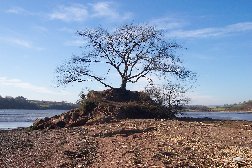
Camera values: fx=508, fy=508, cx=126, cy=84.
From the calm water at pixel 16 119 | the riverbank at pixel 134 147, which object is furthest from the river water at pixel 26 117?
the riverbank at pixel 134 147

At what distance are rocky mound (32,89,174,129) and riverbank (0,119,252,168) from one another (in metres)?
4.34

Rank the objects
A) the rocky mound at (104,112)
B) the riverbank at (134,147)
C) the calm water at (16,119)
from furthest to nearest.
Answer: the calm water at (16,119) → the rocky mound at (104,112) → the riverbank at (134,147)

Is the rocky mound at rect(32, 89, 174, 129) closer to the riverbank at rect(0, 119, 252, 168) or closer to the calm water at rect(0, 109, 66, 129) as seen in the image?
the riverbank at rect(0, 119, 252, 168)

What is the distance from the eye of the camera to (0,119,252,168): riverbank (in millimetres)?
13734

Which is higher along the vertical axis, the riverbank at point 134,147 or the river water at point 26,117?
the river water at point 26,117

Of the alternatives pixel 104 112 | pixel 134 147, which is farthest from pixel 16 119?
pixel 134 147

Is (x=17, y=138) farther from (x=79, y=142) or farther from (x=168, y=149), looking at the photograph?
(x=168, y=149)

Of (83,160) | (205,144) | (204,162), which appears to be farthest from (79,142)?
(204,162)

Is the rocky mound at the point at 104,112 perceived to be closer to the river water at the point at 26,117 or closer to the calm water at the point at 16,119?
the river water at the point at 26,117

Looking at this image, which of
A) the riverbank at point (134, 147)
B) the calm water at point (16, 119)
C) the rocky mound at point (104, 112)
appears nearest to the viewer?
the riverbank at point (134, 147)

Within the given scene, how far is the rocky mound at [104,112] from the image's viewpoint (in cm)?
2691

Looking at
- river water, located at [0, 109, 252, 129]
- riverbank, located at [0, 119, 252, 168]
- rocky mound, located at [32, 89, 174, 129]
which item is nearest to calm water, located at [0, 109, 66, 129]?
river water, located at [0, 109, 252, 129]

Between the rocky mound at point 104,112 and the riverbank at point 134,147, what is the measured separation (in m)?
4.34

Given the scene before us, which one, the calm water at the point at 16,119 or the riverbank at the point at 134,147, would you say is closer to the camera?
the riverbank at the point at 134,147
